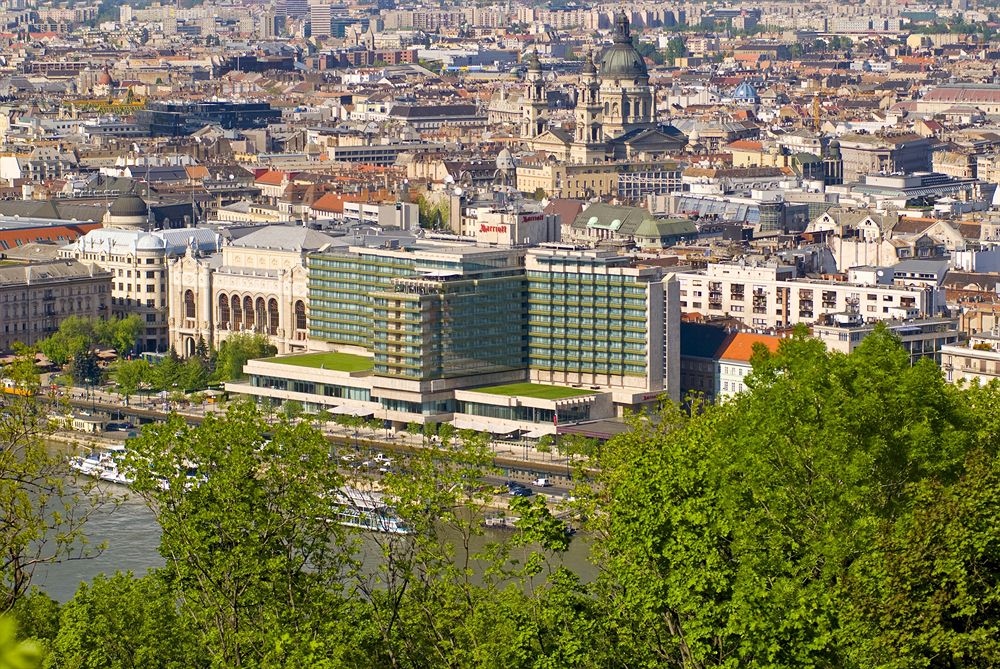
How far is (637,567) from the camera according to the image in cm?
2078

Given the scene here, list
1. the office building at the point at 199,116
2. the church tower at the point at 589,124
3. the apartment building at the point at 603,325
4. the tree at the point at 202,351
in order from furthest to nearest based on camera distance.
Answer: the office building at the point at 199,116, the church tower at the point at 589,124, the tree at the point at 202,351, the apartment building at the point at 603,325

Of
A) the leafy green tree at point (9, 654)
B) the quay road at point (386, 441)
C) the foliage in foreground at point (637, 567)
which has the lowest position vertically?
the quay road at point (386, 441)

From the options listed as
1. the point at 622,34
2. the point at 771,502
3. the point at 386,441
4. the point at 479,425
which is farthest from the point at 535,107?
the point at 771,502

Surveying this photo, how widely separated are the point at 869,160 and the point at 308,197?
2265cm

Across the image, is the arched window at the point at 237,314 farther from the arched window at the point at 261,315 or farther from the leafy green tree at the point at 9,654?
the leafy green tree at the point at 9,654

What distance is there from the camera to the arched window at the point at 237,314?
54844 mm

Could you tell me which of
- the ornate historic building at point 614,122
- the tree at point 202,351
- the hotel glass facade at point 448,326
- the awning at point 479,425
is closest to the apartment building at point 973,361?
the awning at point 479,425

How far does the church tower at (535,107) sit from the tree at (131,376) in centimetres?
4638

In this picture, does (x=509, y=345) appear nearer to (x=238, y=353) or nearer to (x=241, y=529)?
(x=238, y=353)

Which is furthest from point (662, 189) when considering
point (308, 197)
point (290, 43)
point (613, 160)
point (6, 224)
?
point (290, 43)

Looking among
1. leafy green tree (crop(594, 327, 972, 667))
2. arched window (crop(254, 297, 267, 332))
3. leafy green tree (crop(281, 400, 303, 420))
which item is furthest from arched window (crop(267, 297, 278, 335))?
leafy green tree (crop(594, 327, 972, 667))

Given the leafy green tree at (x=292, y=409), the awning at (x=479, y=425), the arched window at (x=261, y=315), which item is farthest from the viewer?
the arched window at (x=261, y=315)

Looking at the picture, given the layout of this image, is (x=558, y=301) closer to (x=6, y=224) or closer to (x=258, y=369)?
(x=258, y=369)

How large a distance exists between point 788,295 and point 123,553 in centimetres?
2192
